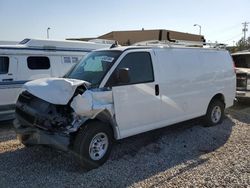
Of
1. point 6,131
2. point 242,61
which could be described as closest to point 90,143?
point 6,131

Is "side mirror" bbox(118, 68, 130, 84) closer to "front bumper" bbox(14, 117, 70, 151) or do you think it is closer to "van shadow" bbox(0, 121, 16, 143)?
→ "front bumper" bbox(14, 117, 70, 151)

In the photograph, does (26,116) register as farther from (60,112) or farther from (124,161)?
(124,161)

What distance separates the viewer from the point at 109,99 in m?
5.63

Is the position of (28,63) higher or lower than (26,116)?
higher

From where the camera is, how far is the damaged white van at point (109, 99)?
522 centimetres

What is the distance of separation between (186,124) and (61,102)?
4404 millimetres

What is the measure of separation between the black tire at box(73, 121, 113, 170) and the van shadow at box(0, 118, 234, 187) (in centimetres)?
13

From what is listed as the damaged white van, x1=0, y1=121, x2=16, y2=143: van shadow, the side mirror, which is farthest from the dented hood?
x1=0, y1=121, x2=16, y2=143: van shadow

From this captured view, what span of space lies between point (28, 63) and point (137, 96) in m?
4.64

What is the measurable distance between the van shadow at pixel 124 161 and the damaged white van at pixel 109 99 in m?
0.35

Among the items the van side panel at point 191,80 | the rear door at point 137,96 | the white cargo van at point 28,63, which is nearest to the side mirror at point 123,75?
the rear door at point 137,96

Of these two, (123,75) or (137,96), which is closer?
(123,75)

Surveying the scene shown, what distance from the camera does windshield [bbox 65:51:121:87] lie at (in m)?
5.75

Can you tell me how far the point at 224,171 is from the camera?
5398 millimetres
